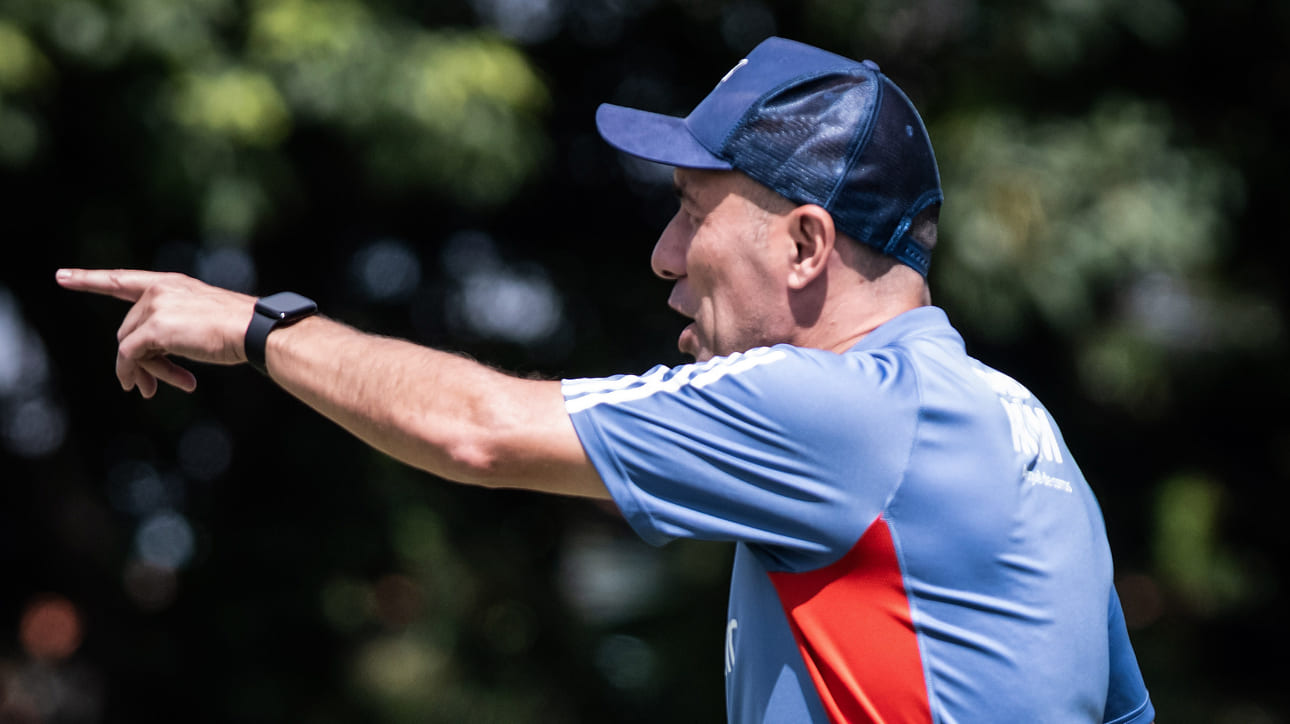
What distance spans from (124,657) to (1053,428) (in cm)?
517

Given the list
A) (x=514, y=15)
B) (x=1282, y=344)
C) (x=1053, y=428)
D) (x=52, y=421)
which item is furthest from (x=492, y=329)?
(x=1053, y=428)

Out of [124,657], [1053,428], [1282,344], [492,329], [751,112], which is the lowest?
[124,657]

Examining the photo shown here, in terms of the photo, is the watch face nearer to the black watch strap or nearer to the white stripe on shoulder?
the black watch strap

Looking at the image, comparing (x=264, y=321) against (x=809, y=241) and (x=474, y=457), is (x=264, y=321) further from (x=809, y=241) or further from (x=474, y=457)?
(x=809, y=241)

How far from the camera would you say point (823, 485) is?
58.7 inches

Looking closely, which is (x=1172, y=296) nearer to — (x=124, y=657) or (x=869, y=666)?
(x=869, y=666)

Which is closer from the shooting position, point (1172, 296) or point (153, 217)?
point (153, 217)

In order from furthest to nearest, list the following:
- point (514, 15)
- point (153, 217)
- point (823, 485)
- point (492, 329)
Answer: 1. point (492, 329)
2. point (514, 15)
3. point (153, 217)
4. point (823, 485)

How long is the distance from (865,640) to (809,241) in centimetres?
56

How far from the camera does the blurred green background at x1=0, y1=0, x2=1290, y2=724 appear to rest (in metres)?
4.84

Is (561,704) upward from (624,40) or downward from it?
downward

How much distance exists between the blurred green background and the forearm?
3.15 meters

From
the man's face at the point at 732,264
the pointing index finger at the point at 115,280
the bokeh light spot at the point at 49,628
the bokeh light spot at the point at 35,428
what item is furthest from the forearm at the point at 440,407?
the bokeh light spot at the point at 49,628

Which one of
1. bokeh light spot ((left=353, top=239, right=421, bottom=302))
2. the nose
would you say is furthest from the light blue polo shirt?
bokeh light spot ((left=353, top=239, right=421, bottom=302))
